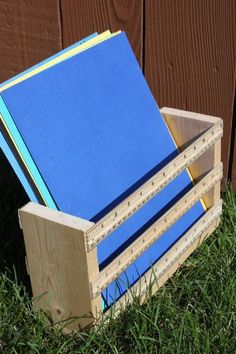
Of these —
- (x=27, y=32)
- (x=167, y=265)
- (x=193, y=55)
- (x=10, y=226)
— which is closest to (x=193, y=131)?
(x=193, y=55)

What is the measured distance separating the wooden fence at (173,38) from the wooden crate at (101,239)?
0.24 metres

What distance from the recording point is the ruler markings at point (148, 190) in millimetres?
1642

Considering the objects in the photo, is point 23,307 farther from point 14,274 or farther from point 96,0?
point 96,0

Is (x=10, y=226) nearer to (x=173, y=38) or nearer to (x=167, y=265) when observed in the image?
(x=167, y=265)

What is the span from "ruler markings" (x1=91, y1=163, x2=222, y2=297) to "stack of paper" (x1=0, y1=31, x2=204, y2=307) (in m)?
0.08

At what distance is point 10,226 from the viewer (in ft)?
7.52

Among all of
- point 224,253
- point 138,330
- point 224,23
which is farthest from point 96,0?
point 138,330

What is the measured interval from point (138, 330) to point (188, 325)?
136mm

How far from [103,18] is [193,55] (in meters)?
0.35

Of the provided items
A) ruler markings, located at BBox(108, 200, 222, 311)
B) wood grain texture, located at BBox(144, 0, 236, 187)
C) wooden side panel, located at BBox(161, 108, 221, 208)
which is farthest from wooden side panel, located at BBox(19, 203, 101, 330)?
wood grain texture, located at BBox(144, 0, 236, 187)

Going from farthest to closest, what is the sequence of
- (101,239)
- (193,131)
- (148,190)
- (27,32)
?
(27,32), (193,131), (148,190), (101,239)

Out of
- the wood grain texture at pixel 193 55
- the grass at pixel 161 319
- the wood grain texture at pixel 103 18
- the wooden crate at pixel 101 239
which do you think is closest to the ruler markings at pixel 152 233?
the wooden crate at pixel 101 239

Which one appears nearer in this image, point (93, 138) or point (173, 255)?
point (93, 138)

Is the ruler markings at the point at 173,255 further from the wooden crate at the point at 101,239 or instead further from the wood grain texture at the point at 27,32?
the wood grain texture at the point at 27,32
